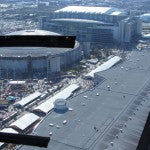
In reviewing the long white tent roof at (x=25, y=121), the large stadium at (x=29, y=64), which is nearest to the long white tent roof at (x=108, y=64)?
the large stadium at (x=29, y=64)

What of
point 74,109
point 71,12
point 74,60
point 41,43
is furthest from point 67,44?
point 71,12

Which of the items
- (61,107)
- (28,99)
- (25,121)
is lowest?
(28,99)

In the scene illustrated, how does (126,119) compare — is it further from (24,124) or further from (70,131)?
(24,124)

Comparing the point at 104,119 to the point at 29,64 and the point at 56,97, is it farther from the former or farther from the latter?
the point at 29,64

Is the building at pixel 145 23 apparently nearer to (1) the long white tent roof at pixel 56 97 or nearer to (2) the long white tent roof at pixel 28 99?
(1) the long white tent roof at pixel 56 97

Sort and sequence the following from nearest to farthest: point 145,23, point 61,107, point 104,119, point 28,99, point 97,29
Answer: point 104,119 < point 61,107 < point 28,99 < point 97,29 < point 145,23

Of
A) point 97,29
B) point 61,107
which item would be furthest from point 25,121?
point 97,29
